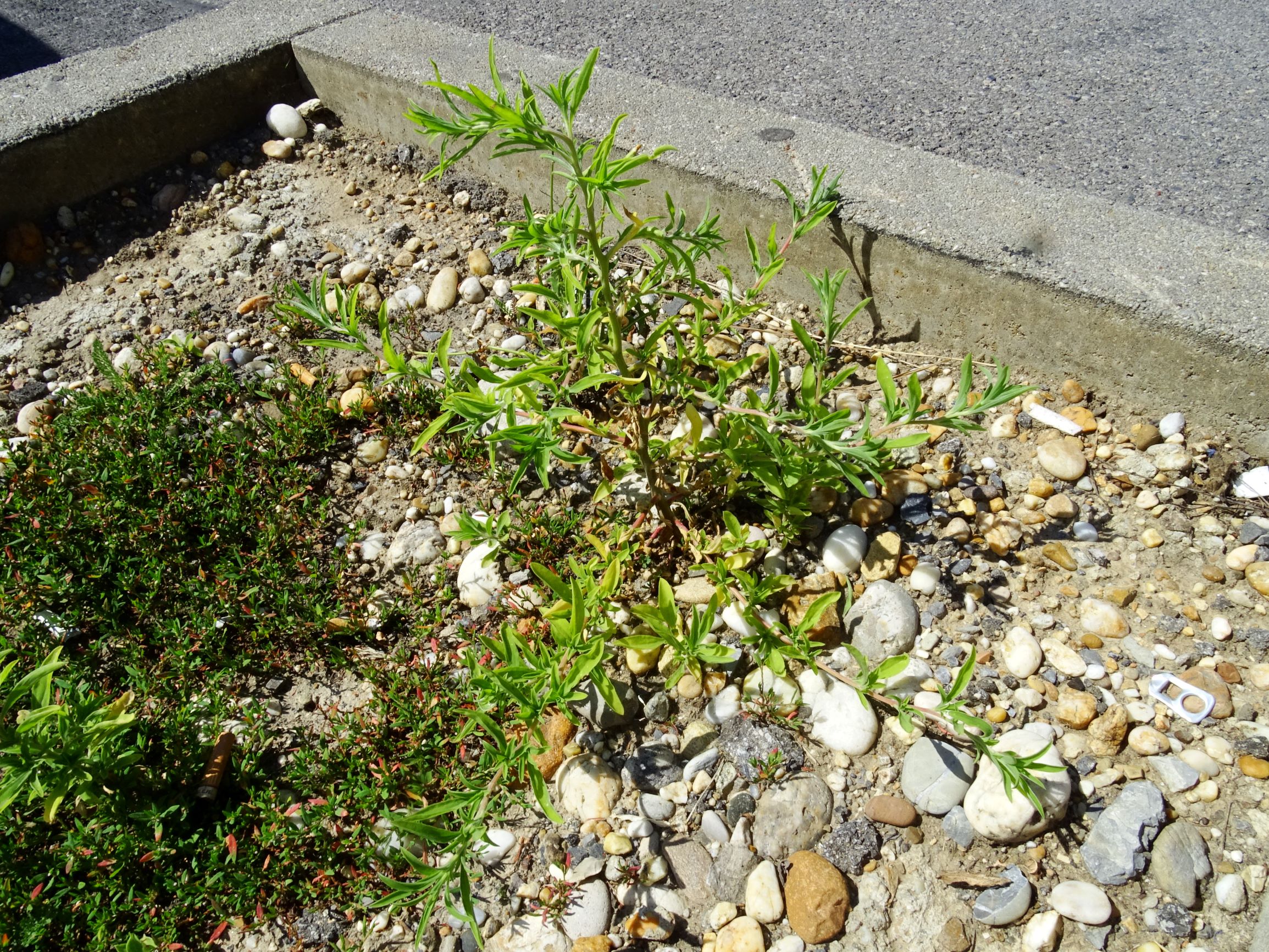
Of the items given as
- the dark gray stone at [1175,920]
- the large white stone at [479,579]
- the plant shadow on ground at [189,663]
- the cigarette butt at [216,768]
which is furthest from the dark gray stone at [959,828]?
the cigarette butt at [216,768]

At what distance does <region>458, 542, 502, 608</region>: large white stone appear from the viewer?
2.39 meters

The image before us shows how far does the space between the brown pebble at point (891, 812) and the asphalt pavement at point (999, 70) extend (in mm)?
1844

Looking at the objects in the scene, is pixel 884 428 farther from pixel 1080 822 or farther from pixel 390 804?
pixel 390 804

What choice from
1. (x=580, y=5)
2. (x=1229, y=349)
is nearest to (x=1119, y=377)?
(x=1229, y=349)

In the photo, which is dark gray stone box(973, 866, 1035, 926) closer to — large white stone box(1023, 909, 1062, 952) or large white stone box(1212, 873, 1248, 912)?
large white stone box(1023, 909, 1062, 952)

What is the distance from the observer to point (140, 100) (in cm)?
345

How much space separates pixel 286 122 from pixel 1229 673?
3.77 m

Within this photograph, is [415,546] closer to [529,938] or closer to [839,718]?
[529,938]

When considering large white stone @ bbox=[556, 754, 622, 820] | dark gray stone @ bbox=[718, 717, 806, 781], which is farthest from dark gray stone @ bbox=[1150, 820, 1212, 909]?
large white stone @ bbox=[556, 754, 622, 820]

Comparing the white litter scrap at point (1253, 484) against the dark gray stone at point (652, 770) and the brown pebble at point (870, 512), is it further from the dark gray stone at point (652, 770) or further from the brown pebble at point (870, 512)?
the dark gray stone at point (652, 770)

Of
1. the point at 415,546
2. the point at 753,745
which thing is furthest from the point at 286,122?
the point at 753,745

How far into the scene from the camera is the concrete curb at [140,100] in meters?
3.32

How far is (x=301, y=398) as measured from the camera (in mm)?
2822

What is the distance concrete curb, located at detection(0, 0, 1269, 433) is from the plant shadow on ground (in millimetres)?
1179
